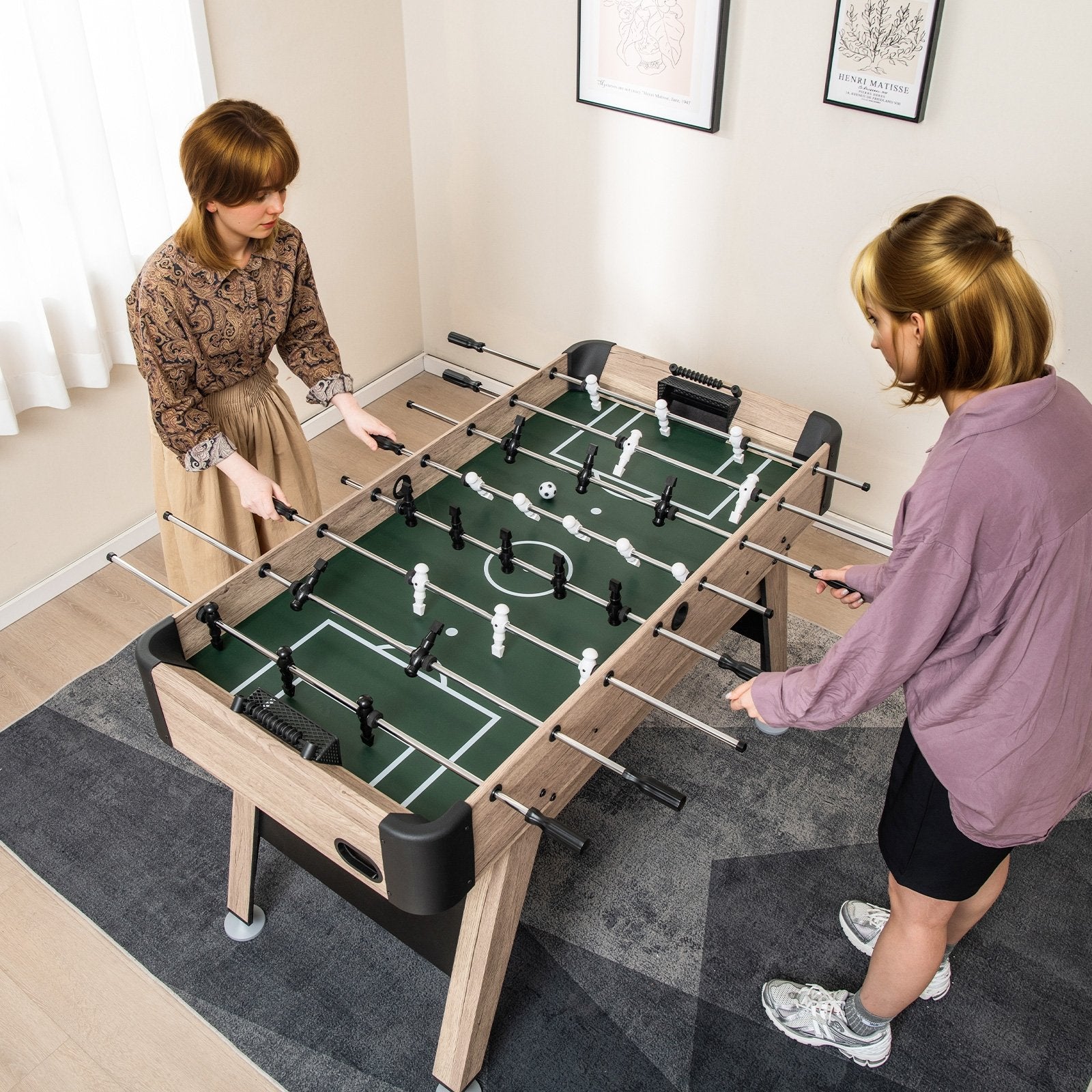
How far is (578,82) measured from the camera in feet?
11.2

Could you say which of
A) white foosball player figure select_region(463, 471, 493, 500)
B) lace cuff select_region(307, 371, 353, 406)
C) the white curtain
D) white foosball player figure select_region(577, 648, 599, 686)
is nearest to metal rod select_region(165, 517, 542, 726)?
white foosball player figure select_region(577, 648, 599, 686)

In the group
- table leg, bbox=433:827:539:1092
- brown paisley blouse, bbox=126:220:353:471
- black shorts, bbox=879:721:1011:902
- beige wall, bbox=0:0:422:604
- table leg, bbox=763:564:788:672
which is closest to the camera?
black shorts, bbox=879:721:1011:902

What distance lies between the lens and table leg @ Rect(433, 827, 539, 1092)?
1.95 m

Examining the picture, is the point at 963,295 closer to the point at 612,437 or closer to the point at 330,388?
the point at 612,437

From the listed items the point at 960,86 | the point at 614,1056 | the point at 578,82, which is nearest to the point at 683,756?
the point at 614,1056

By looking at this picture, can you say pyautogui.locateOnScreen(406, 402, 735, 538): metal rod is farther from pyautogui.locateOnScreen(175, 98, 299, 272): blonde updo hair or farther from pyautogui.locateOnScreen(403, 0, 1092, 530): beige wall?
pyautogui.locateOnScreen(403, 0, 1092, 530): beige wall

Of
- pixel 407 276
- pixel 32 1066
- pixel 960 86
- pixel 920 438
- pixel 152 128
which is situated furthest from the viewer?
pixel 407 276

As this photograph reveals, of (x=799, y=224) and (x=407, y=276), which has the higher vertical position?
(x=799, y=224)

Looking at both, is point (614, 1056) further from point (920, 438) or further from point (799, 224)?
point (799, 224)

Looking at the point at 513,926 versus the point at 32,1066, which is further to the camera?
the point at 32,1066

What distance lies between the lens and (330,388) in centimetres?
270

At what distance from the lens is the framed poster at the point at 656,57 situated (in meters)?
3.08

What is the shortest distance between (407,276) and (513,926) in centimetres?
290

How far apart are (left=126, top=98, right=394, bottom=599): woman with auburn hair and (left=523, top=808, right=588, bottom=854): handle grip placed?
3.28 feet
